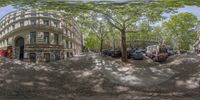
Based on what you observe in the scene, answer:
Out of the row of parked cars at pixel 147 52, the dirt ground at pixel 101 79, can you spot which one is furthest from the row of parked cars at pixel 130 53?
the dirt ground at pixel 101 79

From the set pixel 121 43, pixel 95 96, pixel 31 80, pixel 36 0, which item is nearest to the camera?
pixel 36 0

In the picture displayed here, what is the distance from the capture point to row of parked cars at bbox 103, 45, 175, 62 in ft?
20.7

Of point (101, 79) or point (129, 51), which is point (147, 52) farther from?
point (101, 79)

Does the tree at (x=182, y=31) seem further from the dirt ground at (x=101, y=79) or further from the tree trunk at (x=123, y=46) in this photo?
the tree trunk at (x=123, y=46)

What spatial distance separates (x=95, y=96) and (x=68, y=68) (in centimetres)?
111

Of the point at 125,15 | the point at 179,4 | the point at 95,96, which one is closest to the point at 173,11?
the point at 179,4

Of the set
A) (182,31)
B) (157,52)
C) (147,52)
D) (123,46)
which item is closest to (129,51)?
(123,46)

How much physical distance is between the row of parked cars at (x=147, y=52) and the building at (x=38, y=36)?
614 mm

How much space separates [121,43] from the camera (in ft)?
21.2

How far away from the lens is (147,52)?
6.40m

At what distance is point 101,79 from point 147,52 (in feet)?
3.72

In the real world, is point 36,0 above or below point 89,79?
above

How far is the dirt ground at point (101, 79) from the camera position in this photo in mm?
6551

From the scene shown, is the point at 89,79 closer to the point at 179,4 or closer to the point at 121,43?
the point at 121,43
